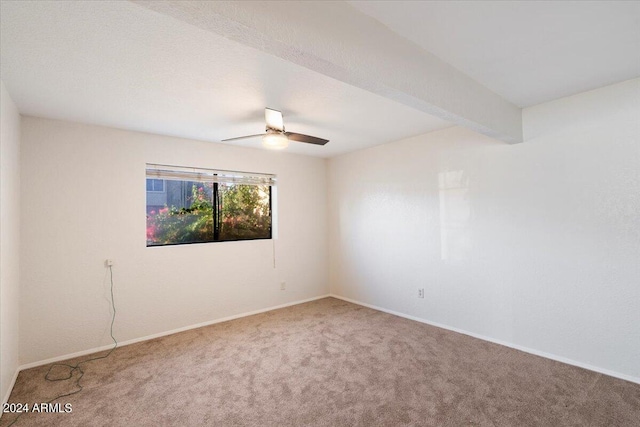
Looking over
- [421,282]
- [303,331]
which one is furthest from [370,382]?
[421,282]

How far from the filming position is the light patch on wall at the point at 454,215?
11.3ft

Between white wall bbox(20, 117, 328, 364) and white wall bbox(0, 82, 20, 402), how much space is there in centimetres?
16

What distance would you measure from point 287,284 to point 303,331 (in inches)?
47.2

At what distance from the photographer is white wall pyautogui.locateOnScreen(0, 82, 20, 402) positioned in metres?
2.26

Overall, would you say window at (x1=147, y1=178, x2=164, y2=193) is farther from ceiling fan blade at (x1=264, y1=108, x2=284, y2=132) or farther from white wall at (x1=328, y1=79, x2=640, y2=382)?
white wall at (x1=328, y1=79, x2=640, y2=382)

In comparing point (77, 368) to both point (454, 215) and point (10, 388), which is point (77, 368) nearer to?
point (10, 388)

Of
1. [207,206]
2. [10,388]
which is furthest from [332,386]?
[207,206]

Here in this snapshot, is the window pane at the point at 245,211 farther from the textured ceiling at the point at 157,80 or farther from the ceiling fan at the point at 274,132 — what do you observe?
the ceiling fan at the point at 274,132

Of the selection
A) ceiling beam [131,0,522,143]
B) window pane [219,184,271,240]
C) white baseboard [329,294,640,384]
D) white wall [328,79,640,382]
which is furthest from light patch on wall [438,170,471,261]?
window pane [219,184,271,240]

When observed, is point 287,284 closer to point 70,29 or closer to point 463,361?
point 463,361

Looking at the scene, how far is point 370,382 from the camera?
96.0 inches

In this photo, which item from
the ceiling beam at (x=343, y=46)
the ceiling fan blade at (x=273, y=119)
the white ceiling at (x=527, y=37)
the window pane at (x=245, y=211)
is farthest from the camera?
the window pane at (x=245, y=211)

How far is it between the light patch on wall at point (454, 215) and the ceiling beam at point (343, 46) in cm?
122

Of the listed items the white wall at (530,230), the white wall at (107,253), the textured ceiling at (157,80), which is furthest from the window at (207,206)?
the white wall at (530,230)
